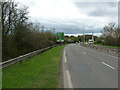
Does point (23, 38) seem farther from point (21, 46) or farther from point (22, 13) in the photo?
point (22, 13)

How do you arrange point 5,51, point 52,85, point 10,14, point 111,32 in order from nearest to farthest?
point 52,85, point 5,51, point 10,14, point 111,32

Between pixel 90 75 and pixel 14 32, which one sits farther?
pixel 14 32

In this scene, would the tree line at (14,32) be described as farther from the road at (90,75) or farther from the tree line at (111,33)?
the tree line at (111,33)

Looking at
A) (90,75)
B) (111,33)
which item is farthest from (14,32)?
(111,33)

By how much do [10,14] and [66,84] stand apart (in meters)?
19.5

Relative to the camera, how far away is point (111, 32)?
74938 millimetres

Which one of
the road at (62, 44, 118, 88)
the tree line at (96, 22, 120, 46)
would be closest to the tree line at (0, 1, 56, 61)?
the road at (62, 44, 118, 88)

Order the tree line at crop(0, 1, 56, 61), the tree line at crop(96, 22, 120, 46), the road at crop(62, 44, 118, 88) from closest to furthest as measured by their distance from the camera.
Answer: the road at crop(62, 44, 118, 88) → the tree line at crop(0, 1, 56, 61) → the tree line at crop(96, 22, 120, 46)

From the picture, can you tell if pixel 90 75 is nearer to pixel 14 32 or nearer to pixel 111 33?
pixel 14 32

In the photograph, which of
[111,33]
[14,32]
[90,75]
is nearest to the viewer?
[90,75]

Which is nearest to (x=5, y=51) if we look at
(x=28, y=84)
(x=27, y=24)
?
(x=27, y=24)

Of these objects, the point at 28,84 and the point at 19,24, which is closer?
the point at 28,84

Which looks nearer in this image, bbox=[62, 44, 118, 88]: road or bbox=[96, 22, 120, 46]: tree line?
bbox=[62, 44, 118, 88]: road

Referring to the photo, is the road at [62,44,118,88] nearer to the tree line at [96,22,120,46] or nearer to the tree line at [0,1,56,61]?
the tree line at [0,1,56,61]
